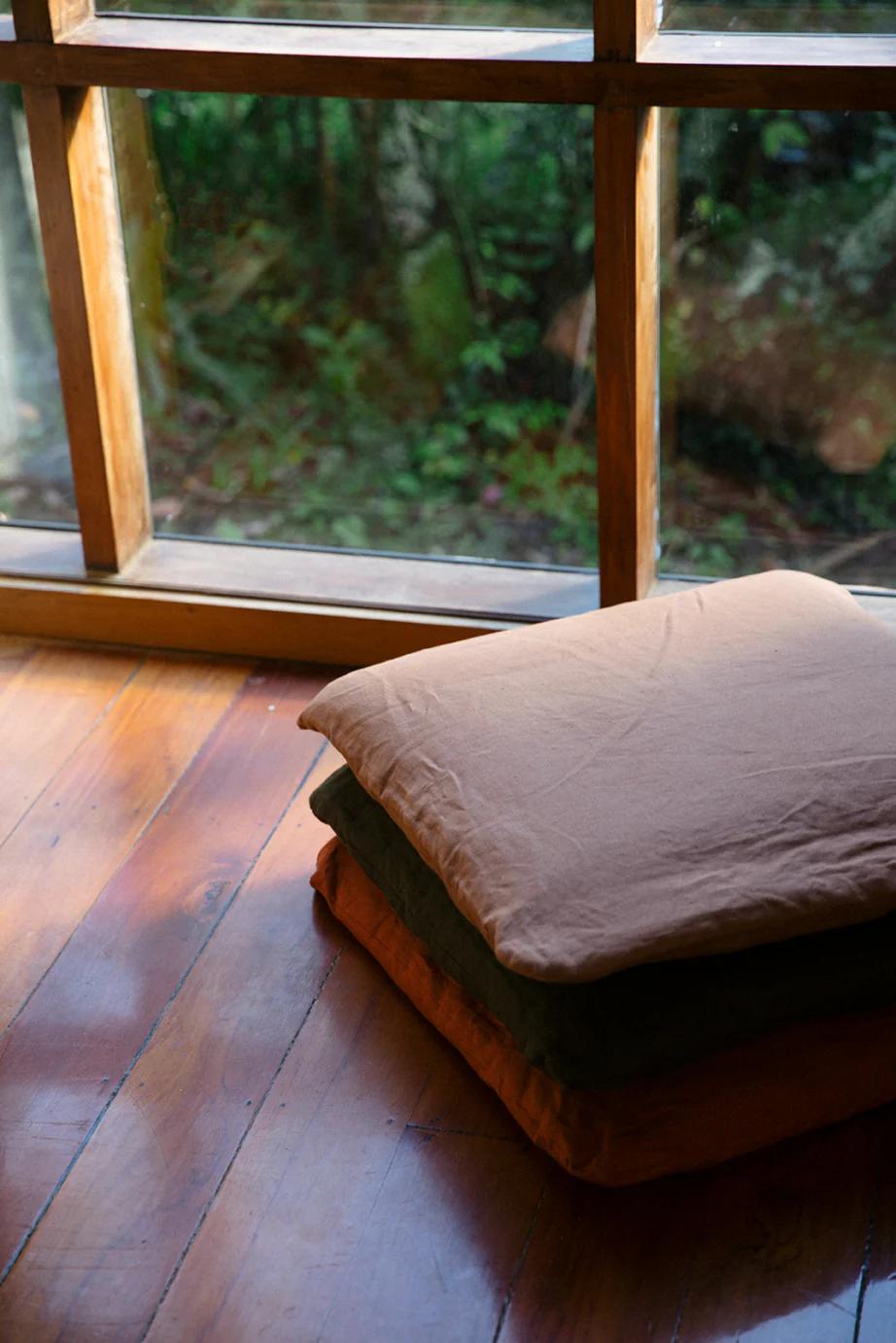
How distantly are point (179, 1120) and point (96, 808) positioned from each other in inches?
25.3

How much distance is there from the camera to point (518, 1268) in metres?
1.54

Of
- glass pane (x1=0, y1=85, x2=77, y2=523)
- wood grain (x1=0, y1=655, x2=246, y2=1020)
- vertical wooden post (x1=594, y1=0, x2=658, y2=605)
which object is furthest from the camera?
glass pane (x1=0, y1=85, x2=77, y2=523)

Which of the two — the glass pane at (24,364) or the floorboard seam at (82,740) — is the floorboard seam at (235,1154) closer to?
the floorboard seam at (82,740)

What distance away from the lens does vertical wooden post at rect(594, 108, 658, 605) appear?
2164 mm

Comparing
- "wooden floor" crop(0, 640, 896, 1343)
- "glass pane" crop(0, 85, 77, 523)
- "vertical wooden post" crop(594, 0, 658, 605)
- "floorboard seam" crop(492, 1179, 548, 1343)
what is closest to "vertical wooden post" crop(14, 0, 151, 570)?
"glass pane" crop(0, 85, 77, 523)

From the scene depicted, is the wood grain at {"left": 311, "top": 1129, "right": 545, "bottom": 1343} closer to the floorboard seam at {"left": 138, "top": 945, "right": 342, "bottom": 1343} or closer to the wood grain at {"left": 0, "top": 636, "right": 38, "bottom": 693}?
the floorboard seam at {"left": 138, "top": 945, "right": 342, "bottom": 1343}

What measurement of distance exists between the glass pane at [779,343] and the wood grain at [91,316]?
85 centimetres

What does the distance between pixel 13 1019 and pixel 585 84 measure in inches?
53.7

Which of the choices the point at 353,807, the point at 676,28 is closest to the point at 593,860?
the point at 353,807

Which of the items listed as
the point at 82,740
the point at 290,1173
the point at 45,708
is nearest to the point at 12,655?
the point at 45,708

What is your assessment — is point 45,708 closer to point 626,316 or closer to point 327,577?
point 327,577

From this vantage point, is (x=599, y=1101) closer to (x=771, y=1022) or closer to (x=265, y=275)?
(x=771, y=1022)

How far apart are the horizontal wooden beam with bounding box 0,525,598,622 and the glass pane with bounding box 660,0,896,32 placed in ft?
2.70

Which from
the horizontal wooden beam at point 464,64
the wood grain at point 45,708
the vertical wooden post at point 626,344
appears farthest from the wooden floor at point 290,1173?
the horizontal wooden beam at point 464,64
